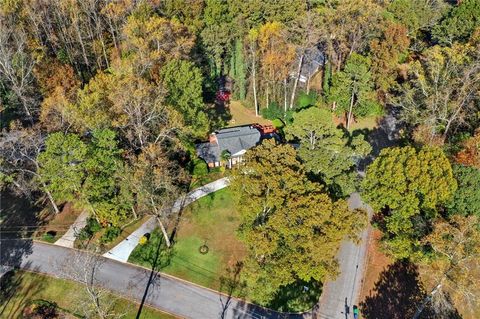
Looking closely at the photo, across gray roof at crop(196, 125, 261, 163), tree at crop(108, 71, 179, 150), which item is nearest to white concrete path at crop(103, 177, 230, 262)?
gray roof at crop(196, 125, 261, 163)

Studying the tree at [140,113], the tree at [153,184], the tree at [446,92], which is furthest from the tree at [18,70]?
the tree at [446,92]

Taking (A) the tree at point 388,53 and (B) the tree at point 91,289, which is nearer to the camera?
(B) the tree at point 91,289

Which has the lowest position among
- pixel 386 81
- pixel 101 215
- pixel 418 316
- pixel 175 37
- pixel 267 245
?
pixel 418 316

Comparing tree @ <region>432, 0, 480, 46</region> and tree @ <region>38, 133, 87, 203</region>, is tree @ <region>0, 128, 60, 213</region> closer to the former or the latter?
tree @ <region>38, 133, 87, 203</region>

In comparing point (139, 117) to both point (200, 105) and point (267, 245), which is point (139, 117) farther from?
point (267, 245)

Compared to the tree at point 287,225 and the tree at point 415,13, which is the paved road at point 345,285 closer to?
the tree at point 287,225

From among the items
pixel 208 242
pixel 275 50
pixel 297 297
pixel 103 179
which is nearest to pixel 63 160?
pixel 103 179

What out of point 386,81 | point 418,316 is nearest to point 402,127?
point 386,81
